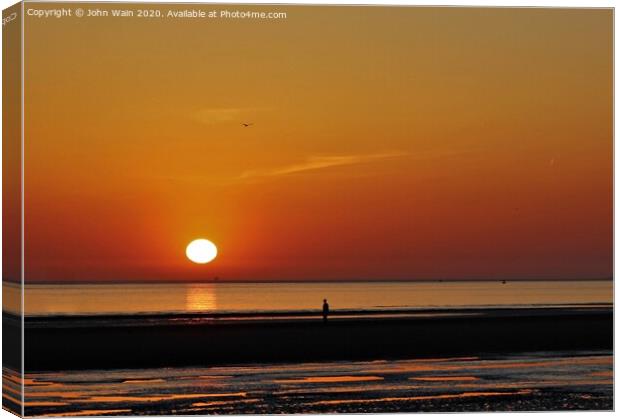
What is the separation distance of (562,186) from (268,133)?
4526 millimetres

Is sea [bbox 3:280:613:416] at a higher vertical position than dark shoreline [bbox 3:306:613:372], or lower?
lower

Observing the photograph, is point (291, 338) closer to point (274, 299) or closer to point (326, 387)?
point (326, 387)

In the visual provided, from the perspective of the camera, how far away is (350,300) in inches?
2457

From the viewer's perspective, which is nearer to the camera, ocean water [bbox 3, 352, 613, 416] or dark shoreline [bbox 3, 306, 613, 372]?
ocean water [bbox 3, 352, 613, 416]

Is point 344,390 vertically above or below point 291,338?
below

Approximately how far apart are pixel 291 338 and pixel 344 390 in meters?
15.7

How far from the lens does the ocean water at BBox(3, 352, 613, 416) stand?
17.2m

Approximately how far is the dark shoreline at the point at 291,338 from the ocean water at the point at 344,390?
1.58ft

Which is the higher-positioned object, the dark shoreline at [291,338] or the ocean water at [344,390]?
the dark shoreline at [291,338]

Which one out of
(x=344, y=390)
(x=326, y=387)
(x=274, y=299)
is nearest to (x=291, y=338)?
(x=326, y=387)

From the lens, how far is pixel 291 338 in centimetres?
3400

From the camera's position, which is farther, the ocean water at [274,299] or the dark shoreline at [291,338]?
the dark shoreline at [291,338]

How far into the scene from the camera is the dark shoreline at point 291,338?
21922 millimetres

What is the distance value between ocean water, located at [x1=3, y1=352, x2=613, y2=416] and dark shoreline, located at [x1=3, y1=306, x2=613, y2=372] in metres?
0.48
